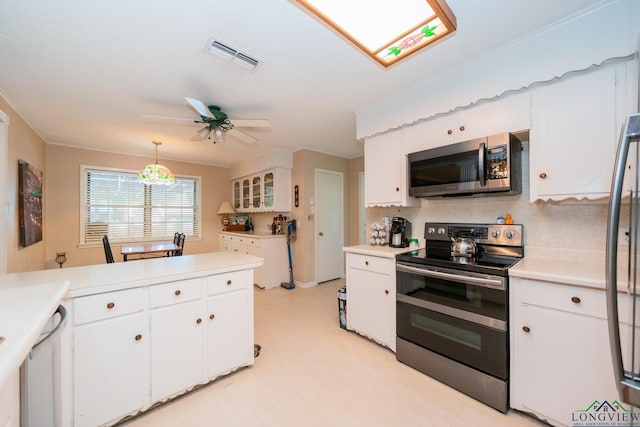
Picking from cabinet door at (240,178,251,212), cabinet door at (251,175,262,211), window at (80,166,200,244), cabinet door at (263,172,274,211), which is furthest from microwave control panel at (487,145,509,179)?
window at (80,166,200,244)

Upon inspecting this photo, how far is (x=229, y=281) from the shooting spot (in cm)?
189

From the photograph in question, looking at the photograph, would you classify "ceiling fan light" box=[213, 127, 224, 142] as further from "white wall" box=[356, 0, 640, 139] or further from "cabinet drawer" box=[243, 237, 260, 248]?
"cabinet drawer" box=[243, 237, 260, 248]

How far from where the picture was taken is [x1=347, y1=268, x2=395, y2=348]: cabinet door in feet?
7.32

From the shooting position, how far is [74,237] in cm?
417

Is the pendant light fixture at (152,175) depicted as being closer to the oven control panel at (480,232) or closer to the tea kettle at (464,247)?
the oven control panel at (480,232)

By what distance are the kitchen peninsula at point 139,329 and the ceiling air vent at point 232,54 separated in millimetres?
1521

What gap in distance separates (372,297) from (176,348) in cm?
161

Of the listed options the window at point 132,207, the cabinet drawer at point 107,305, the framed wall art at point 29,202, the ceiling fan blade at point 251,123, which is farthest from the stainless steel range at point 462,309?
the window at point 132,207

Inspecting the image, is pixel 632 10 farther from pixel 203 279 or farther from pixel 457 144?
pixel 203 279

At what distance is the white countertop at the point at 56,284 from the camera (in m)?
0.77

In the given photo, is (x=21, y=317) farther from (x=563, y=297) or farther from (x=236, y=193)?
(x=236, y=193)

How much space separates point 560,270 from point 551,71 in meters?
1.24

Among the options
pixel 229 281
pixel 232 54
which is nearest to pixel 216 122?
pixel 232 54

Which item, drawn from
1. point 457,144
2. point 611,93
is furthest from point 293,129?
point 611,93
